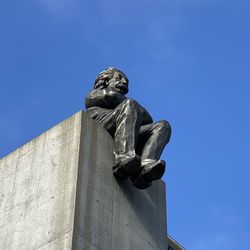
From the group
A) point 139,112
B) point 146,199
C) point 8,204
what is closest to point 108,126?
point 139,112

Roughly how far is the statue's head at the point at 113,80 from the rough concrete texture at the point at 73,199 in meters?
1.52

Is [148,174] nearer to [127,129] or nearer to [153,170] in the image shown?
[153,170]

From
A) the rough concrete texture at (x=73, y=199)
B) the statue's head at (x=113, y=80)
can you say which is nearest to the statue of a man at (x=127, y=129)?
the statue's head at (x=113, y=80)

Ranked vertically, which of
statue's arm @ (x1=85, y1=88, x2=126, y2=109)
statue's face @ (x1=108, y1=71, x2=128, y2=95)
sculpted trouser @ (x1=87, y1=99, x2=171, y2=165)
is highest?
statue's face @ (x1=108, y1=71, x2=128, y2=95)

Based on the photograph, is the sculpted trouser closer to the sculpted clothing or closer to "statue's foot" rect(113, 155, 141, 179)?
the sculpted clothing

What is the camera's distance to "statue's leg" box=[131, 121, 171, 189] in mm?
10812

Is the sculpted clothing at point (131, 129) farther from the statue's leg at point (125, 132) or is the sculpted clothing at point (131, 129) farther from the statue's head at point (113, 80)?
the statue's head at point (113, 80)

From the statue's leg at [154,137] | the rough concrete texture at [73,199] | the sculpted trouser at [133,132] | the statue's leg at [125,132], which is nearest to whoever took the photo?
the rough concrete texture at [73,199]

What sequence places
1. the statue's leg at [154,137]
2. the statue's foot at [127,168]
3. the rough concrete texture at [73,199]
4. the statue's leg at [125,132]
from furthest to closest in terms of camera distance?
the statue's leg at [154,137]
the statue's leg at [125,132]
the statue's foot at [127,168]
the rough concrete texture at [73,199]

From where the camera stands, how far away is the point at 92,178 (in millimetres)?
10508

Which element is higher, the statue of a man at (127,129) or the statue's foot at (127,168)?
the statue of a man at (127,129)

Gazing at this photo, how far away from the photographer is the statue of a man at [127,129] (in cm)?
1088

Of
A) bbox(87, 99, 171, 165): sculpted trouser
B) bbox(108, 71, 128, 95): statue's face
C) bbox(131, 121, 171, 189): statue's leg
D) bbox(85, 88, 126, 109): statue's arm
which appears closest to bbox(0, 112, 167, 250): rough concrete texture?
bbox(87, 99, 171, 165): sculpted trouser

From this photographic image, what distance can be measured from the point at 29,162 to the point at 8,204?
77 cm
